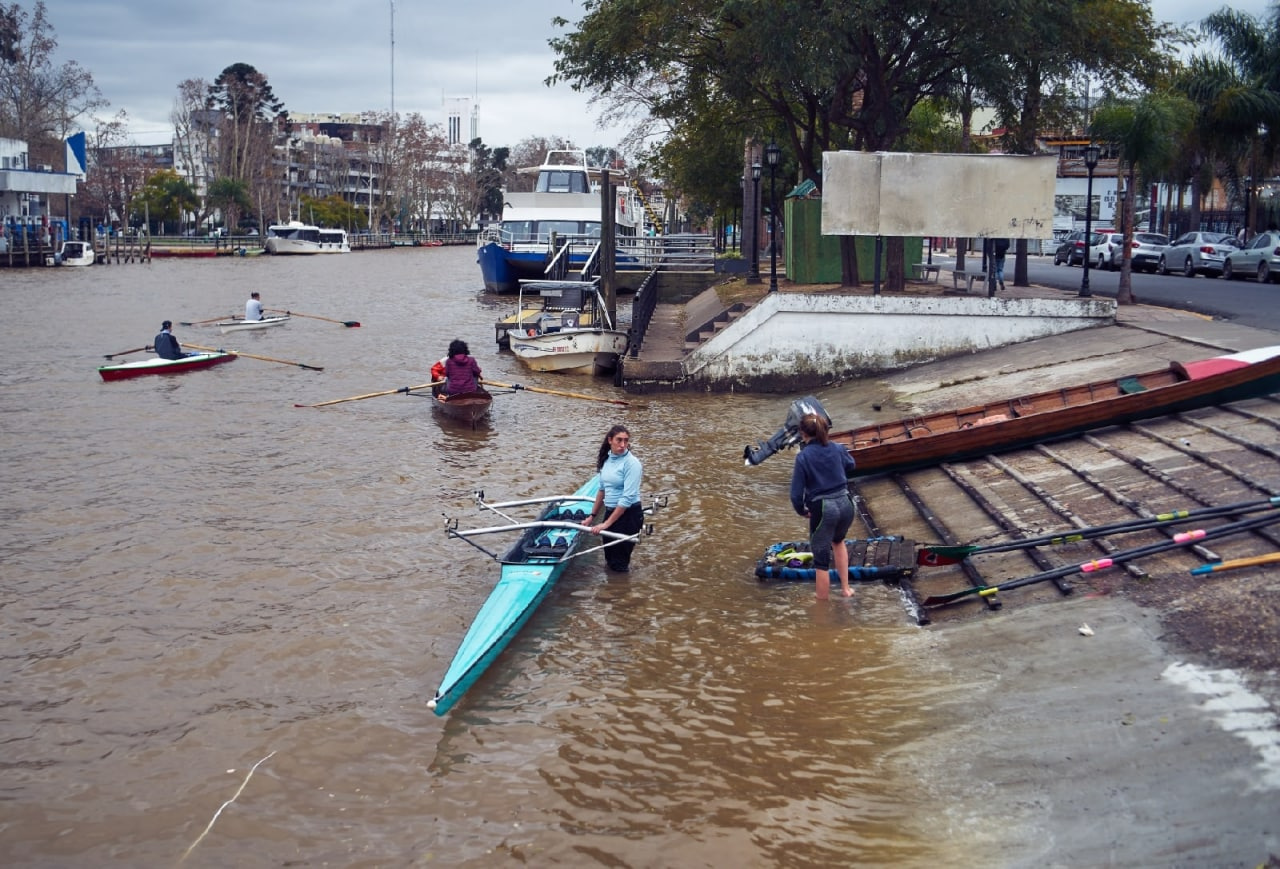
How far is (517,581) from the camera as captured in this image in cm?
948

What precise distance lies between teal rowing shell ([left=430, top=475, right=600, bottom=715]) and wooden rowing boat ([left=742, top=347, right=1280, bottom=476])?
263cm

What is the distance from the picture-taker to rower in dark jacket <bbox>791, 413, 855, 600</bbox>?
921 cm

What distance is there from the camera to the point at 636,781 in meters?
6.79

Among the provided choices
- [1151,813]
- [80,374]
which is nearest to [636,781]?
[1151,813]

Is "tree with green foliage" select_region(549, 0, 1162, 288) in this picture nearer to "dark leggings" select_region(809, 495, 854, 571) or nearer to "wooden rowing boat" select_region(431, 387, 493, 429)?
"wooden rowing boat" select_region(431, 387, 493, 429)

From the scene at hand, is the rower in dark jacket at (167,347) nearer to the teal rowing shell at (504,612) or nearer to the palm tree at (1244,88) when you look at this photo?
the teal rowing shell at (504,612)

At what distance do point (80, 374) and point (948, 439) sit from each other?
19383mm

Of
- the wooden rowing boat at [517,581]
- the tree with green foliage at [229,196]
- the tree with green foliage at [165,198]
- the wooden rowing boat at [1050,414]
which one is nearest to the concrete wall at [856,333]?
the wooden rowing boat at [1050,414]

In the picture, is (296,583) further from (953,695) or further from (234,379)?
(234,379)

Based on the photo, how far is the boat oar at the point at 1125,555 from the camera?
7.97 metres

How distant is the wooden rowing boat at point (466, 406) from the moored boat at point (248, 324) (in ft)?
49.7

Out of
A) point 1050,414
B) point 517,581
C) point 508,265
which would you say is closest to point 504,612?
point 517,581

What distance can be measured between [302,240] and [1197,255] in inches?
2934

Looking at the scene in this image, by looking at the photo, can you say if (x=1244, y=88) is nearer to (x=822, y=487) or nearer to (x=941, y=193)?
(x=941, y=193)
